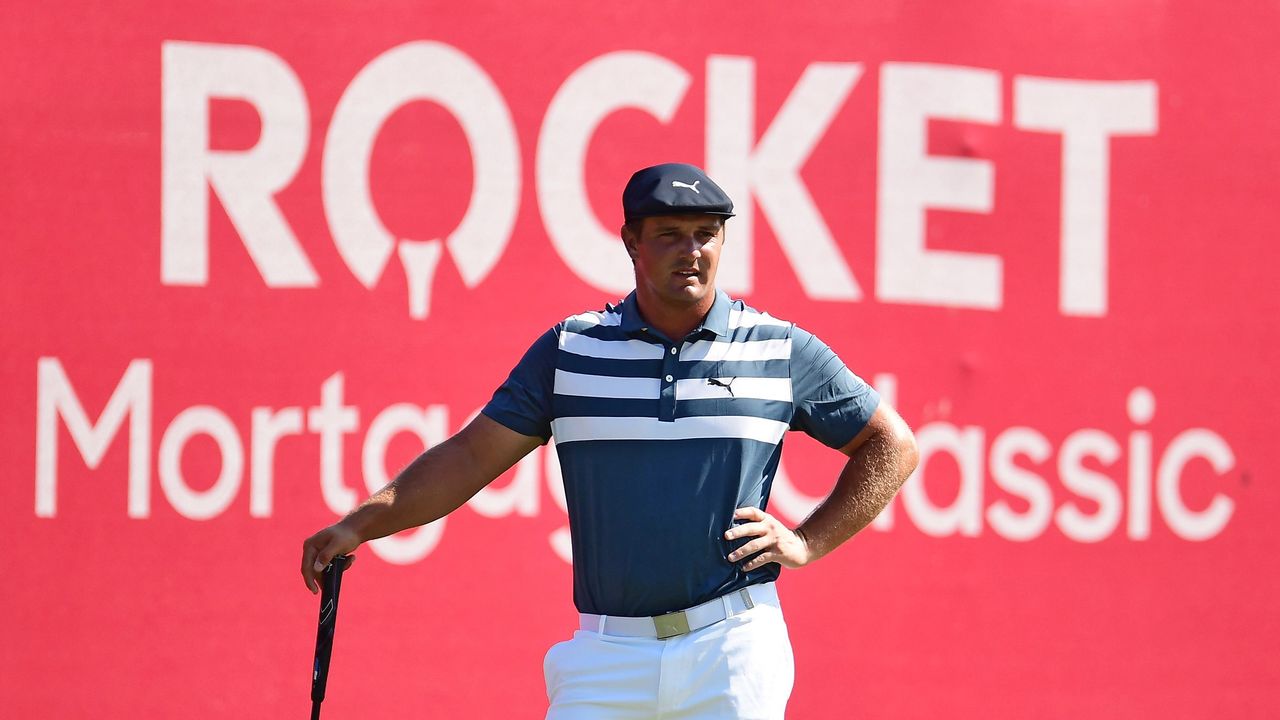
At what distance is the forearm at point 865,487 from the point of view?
325cm

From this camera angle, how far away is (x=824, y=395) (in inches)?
126

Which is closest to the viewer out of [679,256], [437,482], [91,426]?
[679,256]

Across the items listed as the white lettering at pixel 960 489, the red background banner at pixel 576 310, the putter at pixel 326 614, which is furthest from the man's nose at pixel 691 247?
the white lettering at pixel 960 489

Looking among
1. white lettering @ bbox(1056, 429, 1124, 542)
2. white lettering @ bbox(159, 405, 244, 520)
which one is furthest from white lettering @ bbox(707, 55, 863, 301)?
white lettering @ bbox(159, 405, 244, 520)

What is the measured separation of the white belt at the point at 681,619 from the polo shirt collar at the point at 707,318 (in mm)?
571

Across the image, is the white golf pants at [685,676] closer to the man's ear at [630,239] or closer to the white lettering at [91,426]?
the man's ear at [630,239]

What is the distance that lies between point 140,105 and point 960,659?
10.8ft

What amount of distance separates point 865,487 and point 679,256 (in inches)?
26.7

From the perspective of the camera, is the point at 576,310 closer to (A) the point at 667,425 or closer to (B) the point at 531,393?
(B) the point at 531,393

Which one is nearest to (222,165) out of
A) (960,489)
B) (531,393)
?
(531,393)

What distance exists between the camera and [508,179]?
4793mm

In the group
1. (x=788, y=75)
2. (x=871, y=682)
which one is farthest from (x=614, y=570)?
(x=788, y=75)

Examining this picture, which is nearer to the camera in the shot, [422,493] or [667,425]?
[667,425]

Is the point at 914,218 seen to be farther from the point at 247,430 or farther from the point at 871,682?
the point at 247,430
